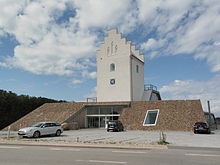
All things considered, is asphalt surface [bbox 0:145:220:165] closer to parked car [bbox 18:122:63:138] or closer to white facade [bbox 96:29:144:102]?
parked car [bbox 18:122:63:138]

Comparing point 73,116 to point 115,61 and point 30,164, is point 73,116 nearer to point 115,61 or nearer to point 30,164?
point 115,61

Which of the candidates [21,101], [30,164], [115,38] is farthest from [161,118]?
[30,164]

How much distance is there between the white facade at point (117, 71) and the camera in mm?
42188

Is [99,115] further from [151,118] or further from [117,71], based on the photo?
[117,71]

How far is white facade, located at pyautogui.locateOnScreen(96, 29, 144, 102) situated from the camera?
138ft

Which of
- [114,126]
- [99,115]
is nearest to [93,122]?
[99,115]

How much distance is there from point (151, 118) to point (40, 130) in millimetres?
17055

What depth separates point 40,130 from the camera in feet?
72.3

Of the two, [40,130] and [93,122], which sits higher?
[93,122]

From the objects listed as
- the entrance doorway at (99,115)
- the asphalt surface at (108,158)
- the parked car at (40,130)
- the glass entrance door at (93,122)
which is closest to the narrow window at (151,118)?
the entrance doorway at (99,115)

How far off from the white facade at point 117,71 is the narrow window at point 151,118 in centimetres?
780

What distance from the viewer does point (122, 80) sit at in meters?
42.6

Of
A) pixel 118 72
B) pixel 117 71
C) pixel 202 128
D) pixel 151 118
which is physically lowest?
pixel 202 128

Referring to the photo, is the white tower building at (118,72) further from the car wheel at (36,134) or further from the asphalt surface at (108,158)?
the asphalt surface at (108,158)
